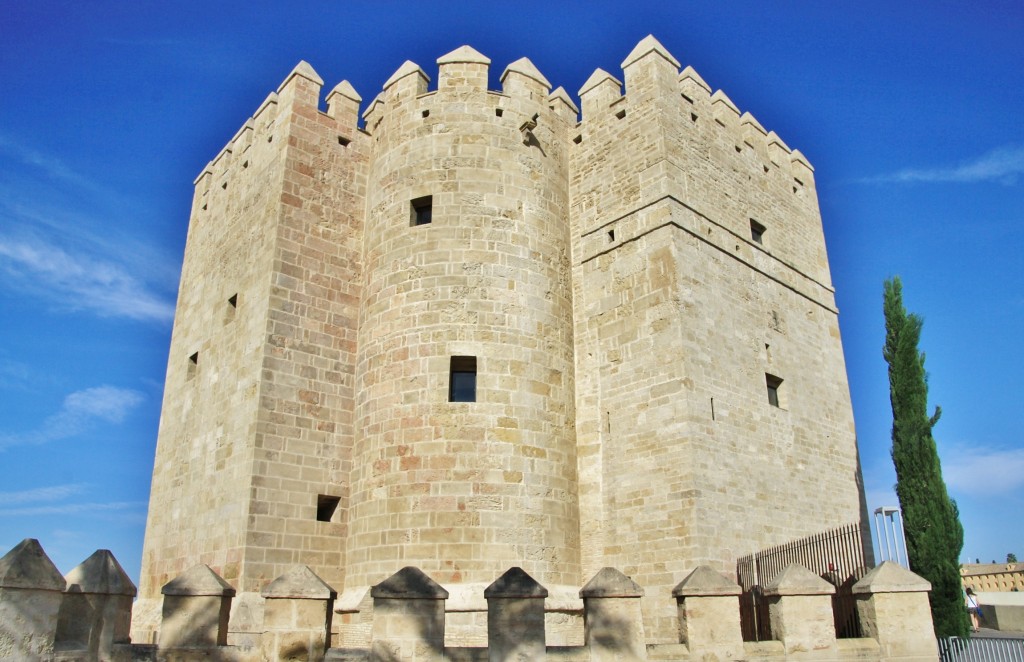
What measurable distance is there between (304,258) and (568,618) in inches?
290

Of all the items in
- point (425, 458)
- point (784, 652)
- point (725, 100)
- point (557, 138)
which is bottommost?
point (784, 652)

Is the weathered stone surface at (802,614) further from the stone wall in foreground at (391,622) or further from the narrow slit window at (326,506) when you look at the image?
the narrow slit window at (326,506)

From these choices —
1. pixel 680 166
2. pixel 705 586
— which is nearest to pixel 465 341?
pixel 680 166

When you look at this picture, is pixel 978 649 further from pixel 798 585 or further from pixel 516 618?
pixel 516 618

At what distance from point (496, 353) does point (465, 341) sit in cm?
54

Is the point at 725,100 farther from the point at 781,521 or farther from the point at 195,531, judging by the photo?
the point at 195,531

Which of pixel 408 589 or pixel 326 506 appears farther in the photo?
pixel 326 506

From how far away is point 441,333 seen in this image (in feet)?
40.9

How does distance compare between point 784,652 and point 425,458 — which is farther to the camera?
point 425,458

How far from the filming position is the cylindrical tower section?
11578mm

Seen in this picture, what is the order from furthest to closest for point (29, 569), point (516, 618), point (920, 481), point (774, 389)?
point (774, 389)
point (920, 481)
point (516, 618)
point (29, 569)

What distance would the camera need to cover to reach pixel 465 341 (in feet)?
40.8

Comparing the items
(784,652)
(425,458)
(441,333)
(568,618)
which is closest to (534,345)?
(441,333)

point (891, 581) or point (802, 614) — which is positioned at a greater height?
point (891, 581)
